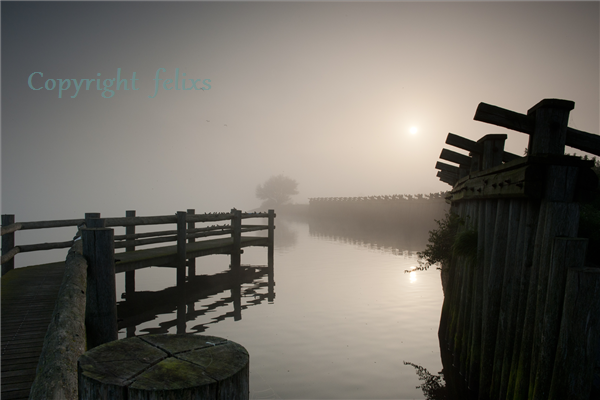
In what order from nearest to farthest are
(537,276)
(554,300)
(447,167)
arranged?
(554,300)
(537,276)
(447,167)

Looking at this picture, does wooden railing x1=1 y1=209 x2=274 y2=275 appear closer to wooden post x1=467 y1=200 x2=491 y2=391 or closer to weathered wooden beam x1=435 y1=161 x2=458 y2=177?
wooden post x1=467 y1=200 x2=491 y2=391

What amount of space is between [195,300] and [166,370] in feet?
35.0

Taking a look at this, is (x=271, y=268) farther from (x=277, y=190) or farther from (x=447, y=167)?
(x=277, y=190)

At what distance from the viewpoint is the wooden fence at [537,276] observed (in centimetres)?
307

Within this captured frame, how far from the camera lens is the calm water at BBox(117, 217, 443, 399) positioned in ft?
20.3

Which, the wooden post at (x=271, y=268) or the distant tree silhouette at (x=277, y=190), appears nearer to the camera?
the wooden post at (x=271, y=268)

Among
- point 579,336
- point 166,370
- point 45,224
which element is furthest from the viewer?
point 45,224

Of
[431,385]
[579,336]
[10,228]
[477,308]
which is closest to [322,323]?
[431,385]

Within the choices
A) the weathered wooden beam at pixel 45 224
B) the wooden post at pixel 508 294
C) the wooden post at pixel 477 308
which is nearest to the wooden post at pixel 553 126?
the wooden post at pixel 508 294

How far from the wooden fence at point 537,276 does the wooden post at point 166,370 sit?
108 inches

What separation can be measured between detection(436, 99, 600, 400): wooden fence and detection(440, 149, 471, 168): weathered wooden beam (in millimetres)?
2859

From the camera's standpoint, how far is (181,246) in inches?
464

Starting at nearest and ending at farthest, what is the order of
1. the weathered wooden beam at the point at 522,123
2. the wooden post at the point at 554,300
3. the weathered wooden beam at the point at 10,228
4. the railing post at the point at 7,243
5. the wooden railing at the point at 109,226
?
1. the wooden post at the point at 554,300
2. the weathered wooden beam at the point at 522,123
3. the weathered wooden beam at the point at 10,228
4. the wooden railing at the point at 109,226
5. the railing post at the point at 7,243

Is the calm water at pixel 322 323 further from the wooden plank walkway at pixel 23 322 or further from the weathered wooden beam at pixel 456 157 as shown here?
the weathered wooden beam at pixel 456 157
